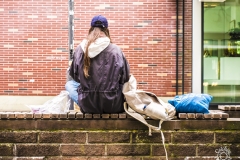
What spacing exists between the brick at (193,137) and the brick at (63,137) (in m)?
0.80

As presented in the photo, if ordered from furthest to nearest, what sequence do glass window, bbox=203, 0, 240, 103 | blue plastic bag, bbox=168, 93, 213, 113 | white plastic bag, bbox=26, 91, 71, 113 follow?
glass window, bbox=203, 0, 240, 103
white plastic bag, bbox=26, 91, 71, 113
blue plastic bag, bbox=168, 93, 213, 113

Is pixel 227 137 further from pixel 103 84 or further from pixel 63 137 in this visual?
pixel 63 137

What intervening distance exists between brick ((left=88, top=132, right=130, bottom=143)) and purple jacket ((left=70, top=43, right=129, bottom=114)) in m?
0.31

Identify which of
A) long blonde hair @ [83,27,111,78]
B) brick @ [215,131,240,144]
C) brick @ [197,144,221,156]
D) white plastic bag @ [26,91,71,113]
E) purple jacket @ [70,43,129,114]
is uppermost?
long blonde hair @ [83,27,111,78]

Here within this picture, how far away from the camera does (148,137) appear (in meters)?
2.94

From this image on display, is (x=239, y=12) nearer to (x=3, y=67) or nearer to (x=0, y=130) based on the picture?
(x=3, y=67)

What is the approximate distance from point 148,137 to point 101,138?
1.32 feet

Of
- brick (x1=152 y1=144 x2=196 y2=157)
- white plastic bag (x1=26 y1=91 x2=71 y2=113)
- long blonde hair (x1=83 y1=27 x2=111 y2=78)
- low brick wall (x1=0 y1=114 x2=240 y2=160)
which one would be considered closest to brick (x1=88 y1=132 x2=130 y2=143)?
low brick wall (x1=0 y1=114 x2=240 y2=160)

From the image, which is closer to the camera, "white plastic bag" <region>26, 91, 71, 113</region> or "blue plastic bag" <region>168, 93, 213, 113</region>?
"blue plastic bag" <region>168, 93, 213, 113</region>

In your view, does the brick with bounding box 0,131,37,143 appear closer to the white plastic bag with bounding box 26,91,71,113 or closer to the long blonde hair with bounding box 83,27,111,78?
the white plastic bag with bounding box 26,91,71,113

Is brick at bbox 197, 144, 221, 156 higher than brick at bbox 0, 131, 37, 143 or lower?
lower

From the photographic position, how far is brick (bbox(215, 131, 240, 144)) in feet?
9.69

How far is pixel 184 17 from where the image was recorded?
934 cm

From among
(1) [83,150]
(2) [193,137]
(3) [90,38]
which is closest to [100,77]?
(3) [90,38]
